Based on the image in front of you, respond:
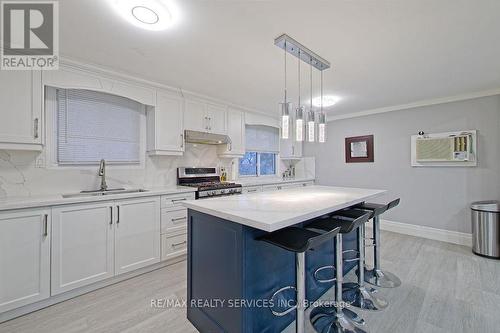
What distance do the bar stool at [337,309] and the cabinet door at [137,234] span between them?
1855mm

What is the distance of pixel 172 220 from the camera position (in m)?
2.86

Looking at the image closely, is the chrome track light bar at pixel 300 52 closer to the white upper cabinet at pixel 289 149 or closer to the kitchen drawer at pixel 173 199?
the kitchen drawer at pixel 173 199

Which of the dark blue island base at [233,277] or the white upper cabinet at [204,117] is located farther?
the white upper cabinet at [204,117]

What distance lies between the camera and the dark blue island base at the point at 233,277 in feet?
4.68

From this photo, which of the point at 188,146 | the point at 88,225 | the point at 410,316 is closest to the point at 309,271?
the point at 410,316

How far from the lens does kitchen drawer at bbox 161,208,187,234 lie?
2.77 meters

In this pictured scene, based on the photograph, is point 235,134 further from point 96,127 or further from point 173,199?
point 96,127

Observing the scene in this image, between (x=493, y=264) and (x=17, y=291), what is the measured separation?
5135 mm

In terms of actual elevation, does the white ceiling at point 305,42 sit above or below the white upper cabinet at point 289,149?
above

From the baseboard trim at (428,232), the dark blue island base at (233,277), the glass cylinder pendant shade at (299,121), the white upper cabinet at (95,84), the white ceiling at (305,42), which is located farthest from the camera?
the baseboard trim at (428,232)

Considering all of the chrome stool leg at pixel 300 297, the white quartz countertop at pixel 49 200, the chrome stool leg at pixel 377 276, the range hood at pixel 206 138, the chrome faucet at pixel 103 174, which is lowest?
the chrome stool leg at pixel 377 276

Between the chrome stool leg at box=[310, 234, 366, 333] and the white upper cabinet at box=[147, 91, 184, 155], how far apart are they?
2453 millimetres

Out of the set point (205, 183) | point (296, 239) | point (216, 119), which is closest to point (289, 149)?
point (216, 119)

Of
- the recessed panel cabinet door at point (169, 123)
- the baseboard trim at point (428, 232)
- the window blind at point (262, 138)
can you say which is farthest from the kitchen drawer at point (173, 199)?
the baseboard trim at point (428, 232)
